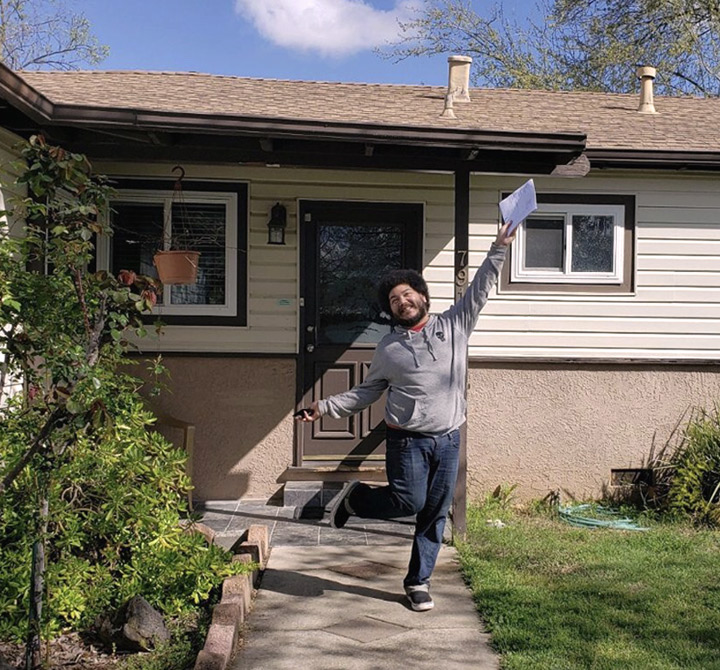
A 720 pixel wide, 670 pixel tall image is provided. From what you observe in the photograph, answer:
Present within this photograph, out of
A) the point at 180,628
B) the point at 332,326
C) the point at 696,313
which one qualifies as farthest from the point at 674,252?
the point at 180,628

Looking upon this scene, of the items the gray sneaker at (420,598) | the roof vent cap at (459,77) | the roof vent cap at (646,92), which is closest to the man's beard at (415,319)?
the gray sneaker at (420,598)

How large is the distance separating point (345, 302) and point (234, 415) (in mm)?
1434

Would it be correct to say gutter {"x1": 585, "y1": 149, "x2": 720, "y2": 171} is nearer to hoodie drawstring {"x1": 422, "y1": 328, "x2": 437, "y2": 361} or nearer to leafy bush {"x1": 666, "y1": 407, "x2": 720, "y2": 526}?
leafy bush {"x1": 666, "y1": 407, "x2": 720, "y2": 526}

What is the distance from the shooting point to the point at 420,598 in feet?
15.3

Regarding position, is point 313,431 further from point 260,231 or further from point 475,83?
point 475,83

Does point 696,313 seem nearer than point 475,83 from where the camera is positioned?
Yes

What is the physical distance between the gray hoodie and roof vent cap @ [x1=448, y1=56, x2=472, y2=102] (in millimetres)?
4827

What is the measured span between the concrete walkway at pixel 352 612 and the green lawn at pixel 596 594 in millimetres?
170

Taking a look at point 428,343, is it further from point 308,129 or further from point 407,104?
point 407,104

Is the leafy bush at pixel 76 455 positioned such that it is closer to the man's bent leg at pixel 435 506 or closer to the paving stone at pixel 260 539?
the paving stone at pixel 260 539

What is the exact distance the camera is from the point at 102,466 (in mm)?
4281

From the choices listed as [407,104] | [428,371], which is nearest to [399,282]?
[428,371]

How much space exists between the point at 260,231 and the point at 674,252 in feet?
12.6

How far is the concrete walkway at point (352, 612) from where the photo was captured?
4012mm
